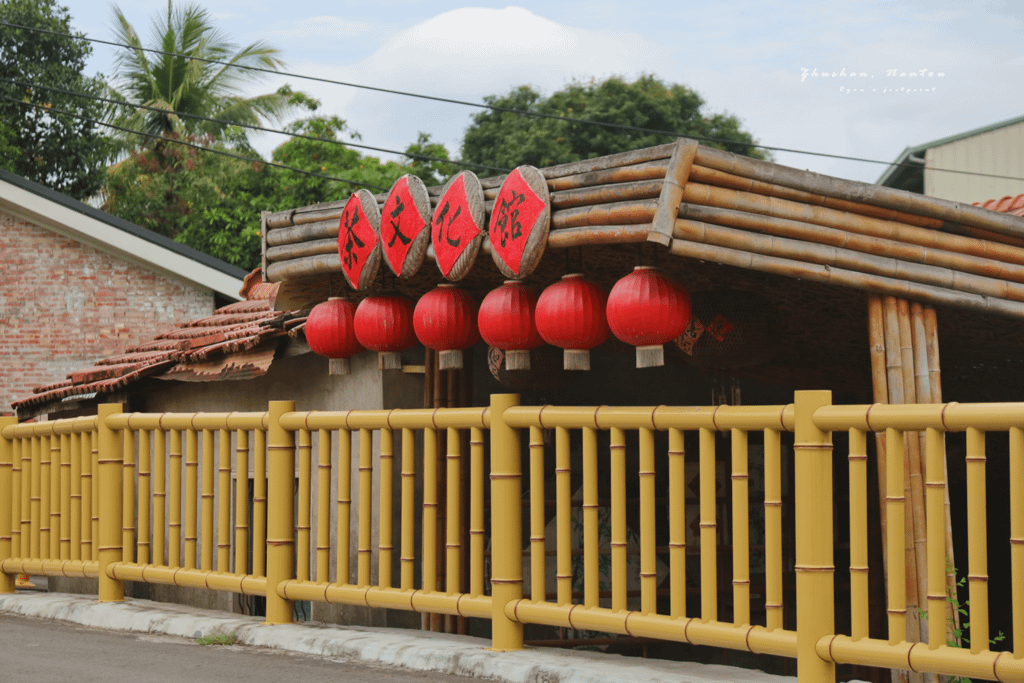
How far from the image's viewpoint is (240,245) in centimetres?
2150

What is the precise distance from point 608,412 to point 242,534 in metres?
2.41

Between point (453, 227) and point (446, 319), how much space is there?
23.5 inches

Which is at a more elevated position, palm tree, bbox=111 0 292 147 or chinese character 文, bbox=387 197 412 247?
palm tree, bbox=111 0 292 147

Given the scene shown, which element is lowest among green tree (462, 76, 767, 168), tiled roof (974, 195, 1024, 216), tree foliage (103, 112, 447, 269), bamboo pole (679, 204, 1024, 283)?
bamboo pole (679, 204, 1024, 283)

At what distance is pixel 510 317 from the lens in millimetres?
5277

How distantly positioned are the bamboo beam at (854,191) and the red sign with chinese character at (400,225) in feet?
5.59

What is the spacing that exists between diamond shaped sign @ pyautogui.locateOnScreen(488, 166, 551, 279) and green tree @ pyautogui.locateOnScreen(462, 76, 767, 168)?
20378 mm

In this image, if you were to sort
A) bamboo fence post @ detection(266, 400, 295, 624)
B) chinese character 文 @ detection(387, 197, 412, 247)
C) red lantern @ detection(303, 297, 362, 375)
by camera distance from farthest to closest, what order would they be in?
red lantern @ detection(303, 297, 362, 375), chinese character 文 @ detection(387, 197, 412, 247), bamboo fence post @ detection(266, 400, 295, 624)

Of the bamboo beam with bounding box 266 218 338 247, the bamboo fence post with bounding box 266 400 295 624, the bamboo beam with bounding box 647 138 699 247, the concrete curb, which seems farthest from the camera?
the bamboo beam with bounding box 266 218 338 247

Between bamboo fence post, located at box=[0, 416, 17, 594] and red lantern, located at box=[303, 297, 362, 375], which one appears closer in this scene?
red lantern, located at box=[303, 297, 362, 375]

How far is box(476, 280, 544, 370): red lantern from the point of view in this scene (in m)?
5.28

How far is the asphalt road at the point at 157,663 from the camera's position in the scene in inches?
173

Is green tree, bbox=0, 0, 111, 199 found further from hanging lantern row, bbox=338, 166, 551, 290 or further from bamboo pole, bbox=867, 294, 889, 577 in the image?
bamboo pole, bbox=867, 294, 889, 577

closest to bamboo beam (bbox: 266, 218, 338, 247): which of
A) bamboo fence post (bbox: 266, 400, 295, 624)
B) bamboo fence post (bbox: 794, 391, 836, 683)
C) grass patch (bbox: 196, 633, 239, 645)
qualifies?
bamboo fence post (bbox: 266, 400, 295, 624)
